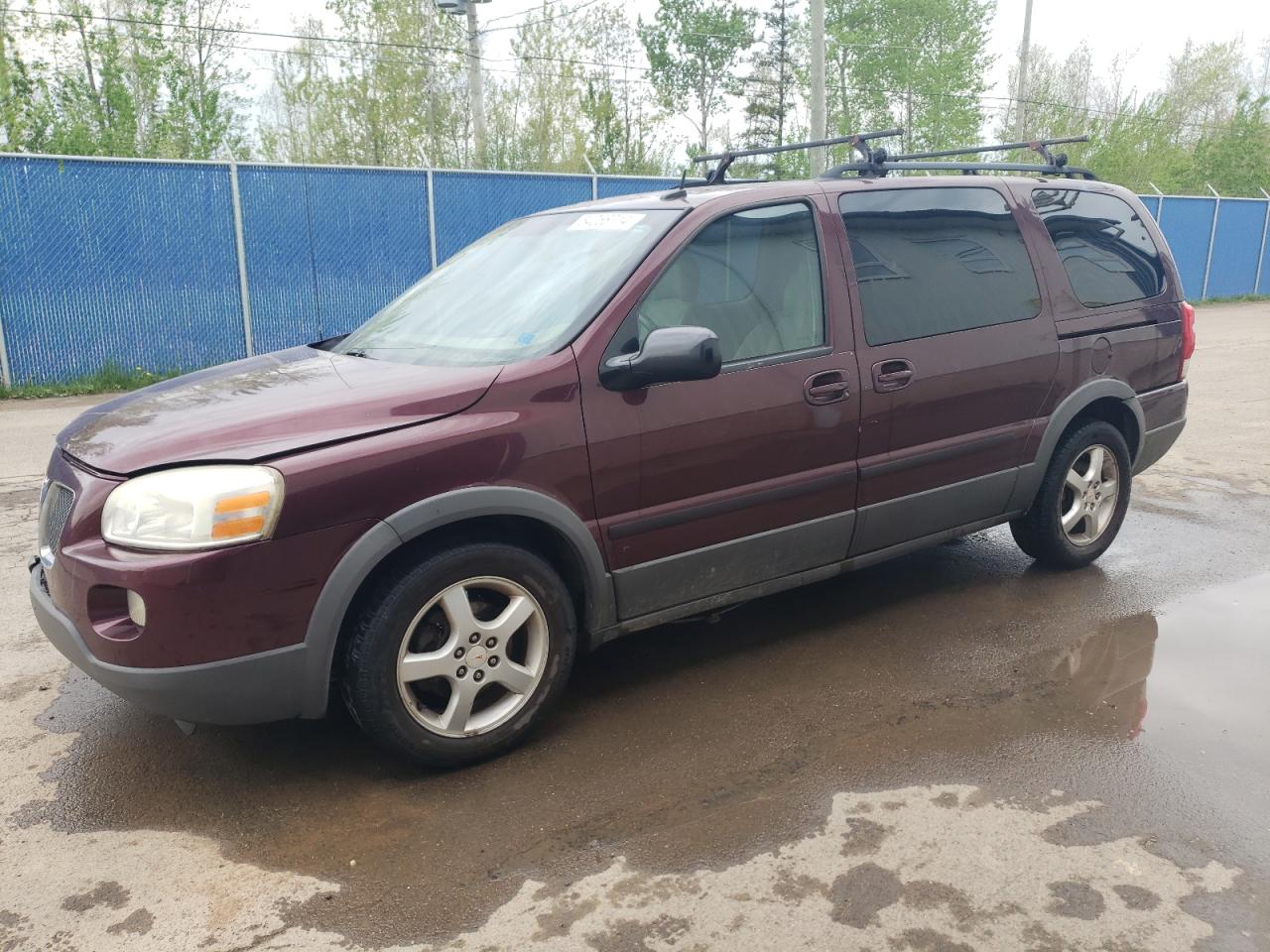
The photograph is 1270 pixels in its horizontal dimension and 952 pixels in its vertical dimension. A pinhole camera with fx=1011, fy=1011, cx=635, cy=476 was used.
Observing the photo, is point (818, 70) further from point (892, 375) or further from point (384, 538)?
point (384, 538)

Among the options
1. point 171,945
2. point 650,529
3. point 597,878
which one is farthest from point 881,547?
point 171,945

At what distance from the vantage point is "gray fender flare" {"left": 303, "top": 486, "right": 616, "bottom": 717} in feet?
9.45

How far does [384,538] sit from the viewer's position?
292 centimetres

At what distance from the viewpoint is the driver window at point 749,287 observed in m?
3.60

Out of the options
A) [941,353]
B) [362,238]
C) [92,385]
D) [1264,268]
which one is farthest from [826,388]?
[1264,268]

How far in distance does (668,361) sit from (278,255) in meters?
10.7

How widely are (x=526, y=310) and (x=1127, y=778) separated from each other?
2.50 m

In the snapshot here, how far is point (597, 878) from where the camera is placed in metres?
2.65

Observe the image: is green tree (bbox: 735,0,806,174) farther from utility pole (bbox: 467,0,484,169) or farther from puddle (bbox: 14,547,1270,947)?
puddle (bbox: 14,547,1270,947)

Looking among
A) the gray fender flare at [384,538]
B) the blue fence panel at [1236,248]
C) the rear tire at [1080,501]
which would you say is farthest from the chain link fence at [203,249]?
the blue fence panel at [1236,248]

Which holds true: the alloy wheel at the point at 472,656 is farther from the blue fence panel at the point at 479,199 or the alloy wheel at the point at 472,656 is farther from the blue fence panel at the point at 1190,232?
the blue fence panel at the point at 1190,232

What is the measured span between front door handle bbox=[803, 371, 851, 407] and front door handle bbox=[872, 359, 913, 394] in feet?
0.52

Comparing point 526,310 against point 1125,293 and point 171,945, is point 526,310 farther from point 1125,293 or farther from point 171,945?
point 1125,293

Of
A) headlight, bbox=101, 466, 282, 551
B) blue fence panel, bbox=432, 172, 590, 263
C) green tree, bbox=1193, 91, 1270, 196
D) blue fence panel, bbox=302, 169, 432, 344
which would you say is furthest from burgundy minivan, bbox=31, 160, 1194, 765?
green tree, bbox=1193, 91, 1270, 196
